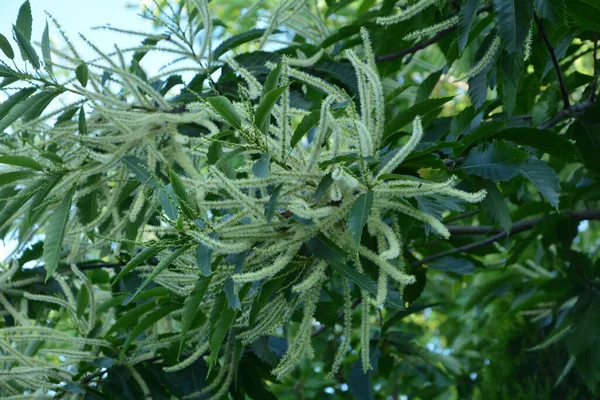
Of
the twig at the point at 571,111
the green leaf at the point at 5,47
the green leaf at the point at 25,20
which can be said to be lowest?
the twig at the point at 571,111

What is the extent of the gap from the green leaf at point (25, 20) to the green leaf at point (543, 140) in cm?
143

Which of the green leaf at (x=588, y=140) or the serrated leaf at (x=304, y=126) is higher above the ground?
the serrated leaf at (x=304, y=126)

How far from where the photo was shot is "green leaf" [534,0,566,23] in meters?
1.89

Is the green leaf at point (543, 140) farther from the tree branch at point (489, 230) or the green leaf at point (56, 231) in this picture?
the green leaf at point (56, 231)

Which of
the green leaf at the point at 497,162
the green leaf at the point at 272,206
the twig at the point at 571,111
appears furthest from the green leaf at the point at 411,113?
the twig at the point at 571,111

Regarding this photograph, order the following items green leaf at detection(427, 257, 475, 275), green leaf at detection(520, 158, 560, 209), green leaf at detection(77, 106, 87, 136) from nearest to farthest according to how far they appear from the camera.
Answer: green leaf at detection(520, 158, 560, 209) < green leaf at detection(77, 106, 87, 136) < green leaf at detection(427, 257, 475, 275)

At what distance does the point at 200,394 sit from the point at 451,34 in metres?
1.51

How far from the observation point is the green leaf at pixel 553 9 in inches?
74.5

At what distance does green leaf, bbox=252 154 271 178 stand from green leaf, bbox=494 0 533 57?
64cm

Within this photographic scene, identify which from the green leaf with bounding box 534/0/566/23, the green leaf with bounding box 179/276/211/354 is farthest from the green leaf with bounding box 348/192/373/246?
the green leaf with bounding box 534/0/566/23

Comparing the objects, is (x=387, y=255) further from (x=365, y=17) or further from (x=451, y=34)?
(x=365, y=17)

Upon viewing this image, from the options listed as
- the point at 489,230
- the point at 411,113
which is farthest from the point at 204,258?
the point at 489,230

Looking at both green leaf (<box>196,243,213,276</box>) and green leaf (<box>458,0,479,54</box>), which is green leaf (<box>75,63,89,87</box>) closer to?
green leaf (<box>196,243,213,276</box>)

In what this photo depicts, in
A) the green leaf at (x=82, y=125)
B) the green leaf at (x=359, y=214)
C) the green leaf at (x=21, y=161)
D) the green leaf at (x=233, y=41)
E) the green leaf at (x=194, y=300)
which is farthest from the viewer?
the green leaf at (x=233, y=41)
